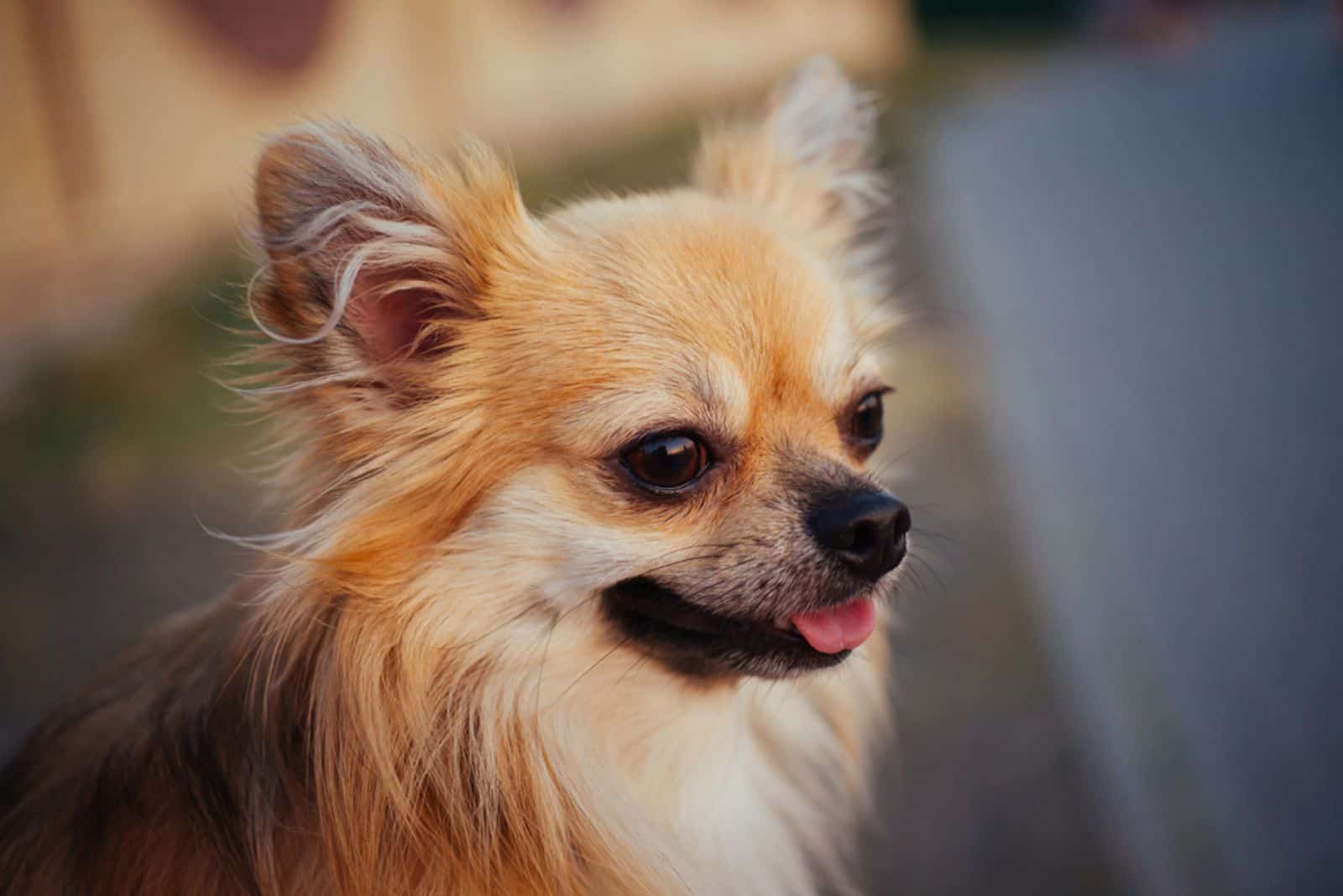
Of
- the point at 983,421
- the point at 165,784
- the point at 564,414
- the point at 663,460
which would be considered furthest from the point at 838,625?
the point at 983,421

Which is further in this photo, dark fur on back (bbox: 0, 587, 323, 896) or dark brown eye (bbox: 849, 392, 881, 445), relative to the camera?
dark brown eye (bbox: 849, 392, 881, 445)

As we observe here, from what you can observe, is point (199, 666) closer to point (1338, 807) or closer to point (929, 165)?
point (1338, 807)

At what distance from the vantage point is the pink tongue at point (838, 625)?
191 cm

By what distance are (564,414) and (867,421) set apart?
0.69 meters

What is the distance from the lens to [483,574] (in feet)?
5.88

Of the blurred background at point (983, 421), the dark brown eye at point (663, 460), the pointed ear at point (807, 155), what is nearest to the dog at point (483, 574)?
the dark brown eye at point (663, 460)

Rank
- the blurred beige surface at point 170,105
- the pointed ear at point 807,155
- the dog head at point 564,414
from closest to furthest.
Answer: the dog head at point 564,414, the pointed ear at point 807,155, the blurred beige surface at point 170,105

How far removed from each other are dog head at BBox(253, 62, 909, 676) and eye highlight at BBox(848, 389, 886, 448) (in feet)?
0.28

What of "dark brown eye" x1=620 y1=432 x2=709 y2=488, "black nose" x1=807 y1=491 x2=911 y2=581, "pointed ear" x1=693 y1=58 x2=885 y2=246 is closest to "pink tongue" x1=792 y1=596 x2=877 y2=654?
"black nose" x1=807 y1=491 x2=911 y2=581

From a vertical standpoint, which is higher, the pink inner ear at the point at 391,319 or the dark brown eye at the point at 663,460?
the pink inner ear at the point at 391,319

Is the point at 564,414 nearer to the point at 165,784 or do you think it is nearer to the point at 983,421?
the point at 165,784

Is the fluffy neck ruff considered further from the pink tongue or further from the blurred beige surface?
the blurred beige surface

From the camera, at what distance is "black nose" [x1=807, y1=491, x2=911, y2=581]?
1.82 meters

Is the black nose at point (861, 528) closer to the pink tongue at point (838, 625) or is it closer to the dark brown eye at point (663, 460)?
the pink tongue at point (838, 625)
